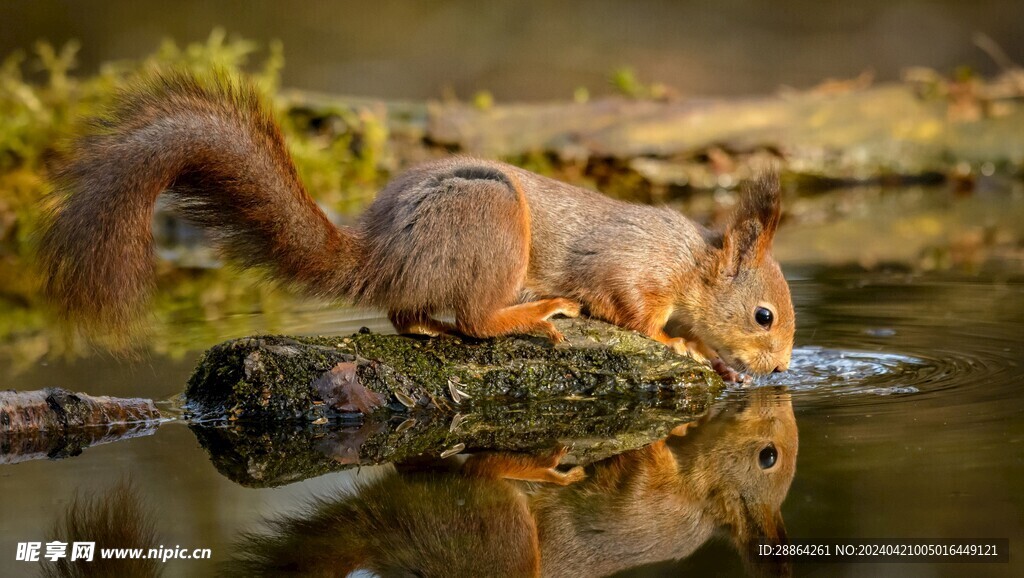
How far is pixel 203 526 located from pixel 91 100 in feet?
25.8

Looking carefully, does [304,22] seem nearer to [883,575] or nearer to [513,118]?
[513,118]

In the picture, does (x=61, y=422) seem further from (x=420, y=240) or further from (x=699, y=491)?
(x=699, y=491)

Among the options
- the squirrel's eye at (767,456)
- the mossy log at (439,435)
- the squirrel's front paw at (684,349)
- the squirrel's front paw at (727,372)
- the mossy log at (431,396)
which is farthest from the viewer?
the squirrel's front paw at (727,372)

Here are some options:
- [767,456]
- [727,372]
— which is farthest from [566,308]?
[767,456]

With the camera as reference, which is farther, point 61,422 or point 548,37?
point 548,37

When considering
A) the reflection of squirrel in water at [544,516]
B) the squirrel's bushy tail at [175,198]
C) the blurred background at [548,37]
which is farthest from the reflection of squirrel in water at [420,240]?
the blurred background at [548,37]

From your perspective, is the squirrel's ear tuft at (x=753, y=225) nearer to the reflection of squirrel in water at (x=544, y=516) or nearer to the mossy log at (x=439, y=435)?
the mossy log at (x=439, y=435)

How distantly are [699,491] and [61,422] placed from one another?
228 centimetres

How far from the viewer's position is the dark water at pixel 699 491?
2.95 meters

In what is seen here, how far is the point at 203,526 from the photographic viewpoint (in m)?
3.15

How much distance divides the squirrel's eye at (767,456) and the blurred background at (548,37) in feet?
39.0

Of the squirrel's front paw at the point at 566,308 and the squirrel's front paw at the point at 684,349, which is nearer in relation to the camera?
the squirrel's front paw at the point at 566,308

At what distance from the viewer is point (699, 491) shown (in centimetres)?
338

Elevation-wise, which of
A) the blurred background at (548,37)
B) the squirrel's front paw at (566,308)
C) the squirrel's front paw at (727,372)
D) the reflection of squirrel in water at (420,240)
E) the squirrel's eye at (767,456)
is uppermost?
the blurred background at (548,37)
